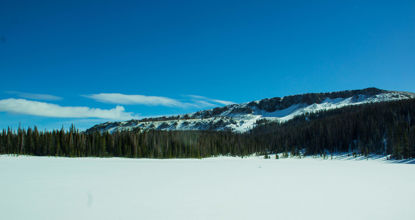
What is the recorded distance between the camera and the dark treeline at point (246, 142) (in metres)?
59.8

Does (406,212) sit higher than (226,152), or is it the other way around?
(406,212)

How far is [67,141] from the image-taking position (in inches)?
2427

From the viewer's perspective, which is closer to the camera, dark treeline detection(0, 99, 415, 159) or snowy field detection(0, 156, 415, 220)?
snowy field detection(0, 156, 415, 220)

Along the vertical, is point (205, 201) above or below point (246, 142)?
above

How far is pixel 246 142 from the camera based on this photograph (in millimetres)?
121312

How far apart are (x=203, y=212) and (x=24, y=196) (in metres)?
8.17

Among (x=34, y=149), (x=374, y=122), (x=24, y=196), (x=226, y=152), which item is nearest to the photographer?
(x=24, y=196)

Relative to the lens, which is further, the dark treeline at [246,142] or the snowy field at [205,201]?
the dark treeline at [246,142]

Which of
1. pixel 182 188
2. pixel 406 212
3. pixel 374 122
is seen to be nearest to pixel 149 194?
pixel 182 188

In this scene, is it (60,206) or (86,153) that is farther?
(86,153)

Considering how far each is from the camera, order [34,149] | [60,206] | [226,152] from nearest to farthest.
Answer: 1. [60,206]
2. [34,149]
3. [226,152]

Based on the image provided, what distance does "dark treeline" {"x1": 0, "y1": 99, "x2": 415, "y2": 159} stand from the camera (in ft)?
196

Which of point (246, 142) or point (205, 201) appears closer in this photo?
point (205, 201)

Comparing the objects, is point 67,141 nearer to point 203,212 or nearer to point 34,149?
point 34,149
